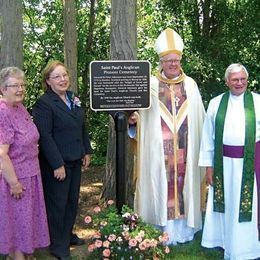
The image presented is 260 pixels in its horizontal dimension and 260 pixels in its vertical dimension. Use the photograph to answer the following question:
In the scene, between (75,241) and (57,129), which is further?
(75,241)

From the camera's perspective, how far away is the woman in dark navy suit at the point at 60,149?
457cm

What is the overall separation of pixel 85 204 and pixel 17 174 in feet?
9.84

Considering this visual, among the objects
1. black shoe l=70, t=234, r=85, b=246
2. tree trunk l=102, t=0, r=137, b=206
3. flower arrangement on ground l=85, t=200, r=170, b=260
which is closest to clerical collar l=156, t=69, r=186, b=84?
tree trunk l=102, t=0, r=137, b=206

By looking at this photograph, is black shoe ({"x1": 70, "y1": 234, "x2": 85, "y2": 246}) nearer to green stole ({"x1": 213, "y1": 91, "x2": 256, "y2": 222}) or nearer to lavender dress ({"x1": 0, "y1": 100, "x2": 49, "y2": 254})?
lavender dress ({"x1": 0, "y1": 100, "x2": 49, "y2": 254})

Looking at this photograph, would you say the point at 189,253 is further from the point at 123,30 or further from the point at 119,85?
the point at 123,30

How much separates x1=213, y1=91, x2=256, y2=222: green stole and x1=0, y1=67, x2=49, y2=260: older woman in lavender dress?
5.65 ft

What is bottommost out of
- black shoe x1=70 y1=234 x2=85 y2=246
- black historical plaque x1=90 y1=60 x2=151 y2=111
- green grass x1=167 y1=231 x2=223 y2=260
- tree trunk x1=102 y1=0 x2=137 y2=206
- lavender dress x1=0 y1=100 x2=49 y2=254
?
green grass x1=167 y1=231 x2=223 y2=260

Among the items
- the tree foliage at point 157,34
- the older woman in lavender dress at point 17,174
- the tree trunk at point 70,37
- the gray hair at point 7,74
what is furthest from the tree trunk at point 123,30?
the tree foliage at point 157,34

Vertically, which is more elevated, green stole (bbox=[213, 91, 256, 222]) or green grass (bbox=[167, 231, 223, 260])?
green stole (bbox=[213, 91, 256, 222])

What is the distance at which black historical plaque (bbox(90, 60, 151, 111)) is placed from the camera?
4.71m

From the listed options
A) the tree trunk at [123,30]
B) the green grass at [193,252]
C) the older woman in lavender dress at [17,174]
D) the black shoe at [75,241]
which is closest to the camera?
the older woman in lavender dress at [17,174]

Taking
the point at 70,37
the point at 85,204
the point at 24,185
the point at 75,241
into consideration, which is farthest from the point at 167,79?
the point at 70,37

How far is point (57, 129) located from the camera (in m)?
4.66

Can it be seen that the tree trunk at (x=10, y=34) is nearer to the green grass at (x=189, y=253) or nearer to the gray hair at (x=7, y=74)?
the gray hair at (x=7, y=74)
